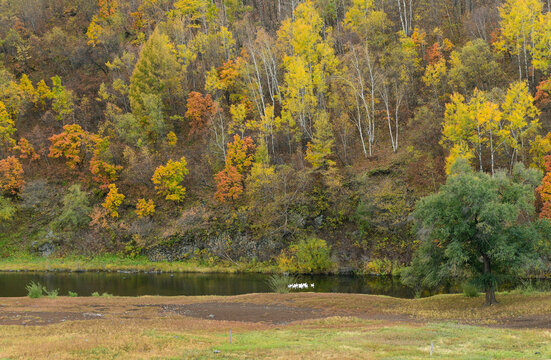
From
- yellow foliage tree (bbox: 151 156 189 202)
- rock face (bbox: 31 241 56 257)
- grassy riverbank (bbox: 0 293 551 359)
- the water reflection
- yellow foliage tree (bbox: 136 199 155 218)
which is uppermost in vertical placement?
yellow foliage tree (bbox: 151 156 189 202)

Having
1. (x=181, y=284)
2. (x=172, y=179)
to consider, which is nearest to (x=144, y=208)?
(x=172, y=179)

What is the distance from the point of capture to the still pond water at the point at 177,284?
47219 mm

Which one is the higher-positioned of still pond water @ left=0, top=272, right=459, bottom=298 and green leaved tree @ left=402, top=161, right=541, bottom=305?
green leaved tree @ left=402, top=161, right=541, bottom=305

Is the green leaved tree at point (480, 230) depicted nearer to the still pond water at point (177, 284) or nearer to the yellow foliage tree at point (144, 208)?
the still pond water at point (177, 284)

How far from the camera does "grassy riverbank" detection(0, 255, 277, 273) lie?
2366 inches

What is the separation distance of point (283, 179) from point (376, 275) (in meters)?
19.2

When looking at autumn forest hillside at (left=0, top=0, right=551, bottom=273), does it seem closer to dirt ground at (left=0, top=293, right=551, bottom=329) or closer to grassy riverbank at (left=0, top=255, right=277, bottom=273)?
grassy riverbank at (left=0, top=255, right=277, bottom=273)

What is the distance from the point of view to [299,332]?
25.0 m

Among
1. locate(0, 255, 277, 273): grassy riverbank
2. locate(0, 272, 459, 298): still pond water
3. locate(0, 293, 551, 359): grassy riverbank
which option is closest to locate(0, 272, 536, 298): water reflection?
locate(0, 272, 459, 298): still pond water

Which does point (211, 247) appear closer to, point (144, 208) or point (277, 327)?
point (144, 208)

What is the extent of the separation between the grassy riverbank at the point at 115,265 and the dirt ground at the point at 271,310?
18205mm

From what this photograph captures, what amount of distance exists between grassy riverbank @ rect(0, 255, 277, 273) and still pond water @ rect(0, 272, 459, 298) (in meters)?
1.98

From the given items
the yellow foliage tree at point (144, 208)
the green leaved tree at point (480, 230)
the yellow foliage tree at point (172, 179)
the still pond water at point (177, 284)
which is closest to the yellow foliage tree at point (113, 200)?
the yellow foliage tree at point (144, 208)

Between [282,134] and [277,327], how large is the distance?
163 ft
